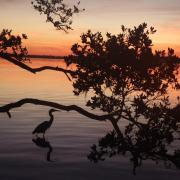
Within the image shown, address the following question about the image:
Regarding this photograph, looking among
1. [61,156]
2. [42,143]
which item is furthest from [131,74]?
[42,143]

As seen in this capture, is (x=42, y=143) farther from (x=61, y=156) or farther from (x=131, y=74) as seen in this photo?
(x=131, y=74)

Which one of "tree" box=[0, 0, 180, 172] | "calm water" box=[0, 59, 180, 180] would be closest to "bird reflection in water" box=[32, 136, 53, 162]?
"calm water" box=[0, 59, 180, 180]

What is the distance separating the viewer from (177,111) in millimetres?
14016

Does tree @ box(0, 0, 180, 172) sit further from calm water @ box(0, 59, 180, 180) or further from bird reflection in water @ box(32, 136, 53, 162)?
bird reflection in water @ box(32, 136, 53, 162)

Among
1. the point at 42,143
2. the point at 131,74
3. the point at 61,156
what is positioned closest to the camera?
the point at 131,74

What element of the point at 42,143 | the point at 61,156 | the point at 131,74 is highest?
the point at 131,74

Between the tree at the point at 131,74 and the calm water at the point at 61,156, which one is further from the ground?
the tree at the point at 131,74

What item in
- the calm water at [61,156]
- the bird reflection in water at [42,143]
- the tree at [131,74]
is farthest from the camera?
the bird reflection in water at [42,143]

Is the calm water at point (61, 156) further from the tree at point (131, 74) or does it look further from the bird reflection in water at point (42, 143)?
the tree at point (131, 74)

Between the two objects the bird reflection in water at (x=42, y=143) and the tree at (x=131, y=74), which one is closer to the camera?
the tree at (x=131, y=74)

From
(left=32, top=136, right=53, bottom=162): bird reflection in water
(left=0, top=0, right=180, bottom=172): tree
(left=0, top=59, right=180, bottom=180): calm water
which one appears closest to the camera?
(left=0, top=0, right=180, bottom=172): tree

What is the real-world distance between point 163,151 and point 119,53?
366 cm

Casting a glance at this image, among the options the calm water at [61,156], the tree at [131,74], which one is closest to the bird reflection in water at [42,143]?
the calm water at [61,156]

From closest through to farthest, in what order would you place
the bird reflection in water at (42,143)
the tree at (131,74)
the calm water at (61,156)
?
the tree at (131,74)
the calm water at (61,156)
the bird reflection in water at (42,143)
